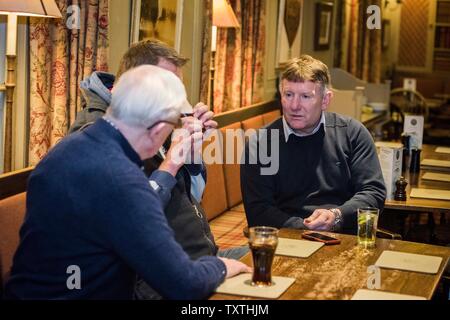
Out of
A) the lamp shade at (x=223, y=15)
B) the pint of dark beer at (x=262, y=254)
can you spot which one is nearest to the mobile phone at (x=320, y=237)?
the pint of dark beer at (x=262, y=254)

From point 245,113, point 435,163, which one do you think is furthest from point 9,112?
point 245,113

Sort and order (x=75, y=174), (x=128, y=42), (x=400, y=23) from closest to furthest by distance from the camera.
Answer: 1. (x=75, y=174)
2. (x=128, y=42)
3. (x=400, y=23)

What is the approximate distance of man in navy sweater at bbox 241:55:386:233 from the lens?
333 centimetres

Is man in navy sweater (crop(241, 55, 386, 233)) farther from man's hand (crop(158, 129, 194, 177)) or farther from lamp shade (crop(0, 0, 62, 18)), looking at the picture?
lamp shade (crop(0, 0, 62, 18))

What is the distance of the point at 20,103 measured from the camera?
3348 mm

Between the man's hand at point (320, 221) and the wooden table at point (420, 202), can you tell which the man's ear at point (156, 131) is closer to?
the man's hand at point (320, 221)

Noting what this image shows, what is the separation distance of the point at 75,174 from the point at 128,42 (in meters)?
2.53

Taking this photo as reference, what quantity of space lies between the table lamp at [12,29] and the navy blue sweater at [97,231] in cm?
97

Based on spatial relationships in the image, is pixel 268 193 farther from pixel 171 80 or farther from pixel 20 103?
pixel 171 80

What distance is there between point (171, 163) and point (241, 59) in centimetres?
363

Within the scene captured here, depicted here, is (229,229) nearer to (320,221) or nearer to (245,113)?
(320,221)

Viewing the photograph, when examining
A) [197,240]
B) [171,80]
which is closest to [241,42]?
[197,240]

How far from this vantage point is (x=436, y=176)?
170 inches

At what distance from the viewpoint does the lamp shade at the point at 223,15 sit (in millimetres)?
5301
